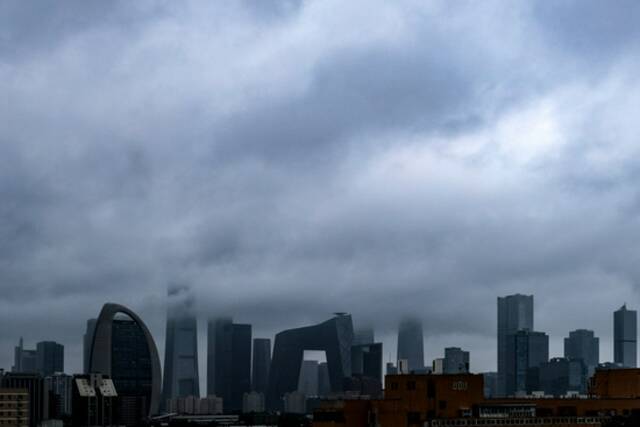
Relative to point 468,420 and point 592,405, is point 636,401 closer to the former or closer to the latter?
point 592,405

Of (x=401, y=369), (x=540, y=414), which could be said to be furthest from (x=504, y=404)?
(x=401, y=369)

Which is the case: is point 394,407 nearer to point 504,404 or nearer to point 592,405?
point 504,404

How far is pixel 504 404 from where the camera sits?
179m

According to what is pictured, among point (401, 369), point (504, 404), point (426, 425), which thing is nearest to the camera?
point (426, 425)

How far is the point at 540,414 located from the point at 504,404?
30.4 ft

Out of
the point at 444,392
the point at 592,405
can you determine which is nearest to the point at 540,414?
the point at 592,405

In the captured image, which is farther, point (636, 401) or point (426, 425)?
point (636, 401)

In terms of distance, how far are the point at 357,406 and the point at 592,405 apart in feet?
132

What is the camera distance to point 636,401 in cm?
18800

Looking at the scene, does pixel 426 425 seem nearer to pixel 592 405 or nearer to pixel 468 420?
pixel 468 420

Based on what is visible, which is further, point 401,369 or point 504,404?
point 401,369

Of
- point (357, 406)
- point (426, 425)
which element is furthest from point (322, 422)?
point (426, 425)

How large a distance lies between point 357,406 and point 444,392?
13585mm

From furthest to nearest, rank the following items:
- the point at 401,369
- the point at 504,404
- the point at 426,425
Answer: the point at 401,369, the point at 504,404, the point at 426,425
